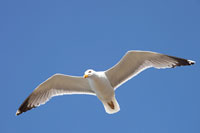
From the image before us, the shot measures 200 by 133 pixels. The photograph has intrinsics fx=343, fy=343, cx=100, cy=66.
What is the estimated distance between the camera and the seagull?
332 inches

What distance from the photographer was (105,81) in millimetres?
8461

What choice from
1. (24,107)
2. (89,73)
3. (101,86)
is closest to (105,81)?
(101,86)

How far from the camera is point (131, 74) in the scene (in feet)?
28.9

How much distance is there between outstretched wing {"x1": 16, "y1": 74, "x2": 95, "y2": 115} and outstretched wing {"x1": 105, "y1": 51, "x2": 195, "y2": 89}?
75 centimetres

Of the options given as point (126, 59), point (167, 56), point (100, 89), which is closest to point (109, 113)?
point (100, 89)

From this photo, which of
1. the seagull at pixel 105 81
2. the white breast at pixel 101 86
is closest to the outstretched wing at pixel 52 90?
the seagull at pixel 105 81

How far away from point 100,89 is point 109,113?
0.70 metres

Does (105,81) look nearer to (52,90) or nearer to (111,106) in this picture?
(111,106)

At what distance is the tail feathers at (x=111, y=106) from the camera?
8.60 m

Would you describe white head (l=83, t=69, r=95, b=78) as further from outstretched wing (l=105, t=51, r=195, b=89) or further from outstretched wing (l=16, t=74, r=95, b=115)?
outstretched wing (l=16, t=74, r=95, b=115)

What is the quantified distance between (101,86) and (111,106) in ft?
2.07

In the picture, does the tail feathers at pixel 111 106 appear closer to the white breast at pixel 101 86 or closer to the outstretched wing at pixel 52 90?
the white breast at pixel 101 86

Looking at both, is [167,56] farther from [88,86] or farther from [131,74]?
[88,86]

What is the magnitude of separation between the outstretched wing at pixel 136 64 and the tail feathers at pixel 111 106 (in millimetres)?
456
